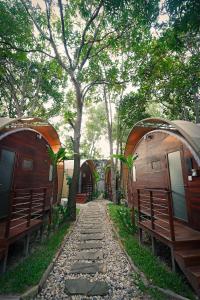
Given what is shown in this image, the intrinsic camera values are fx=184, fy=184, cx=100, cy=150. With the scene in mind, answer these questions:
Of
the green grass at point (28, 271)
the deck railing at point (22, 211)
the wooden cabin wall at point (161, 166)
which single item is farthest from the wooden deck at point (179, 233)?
the deck railing at point (22, 211)

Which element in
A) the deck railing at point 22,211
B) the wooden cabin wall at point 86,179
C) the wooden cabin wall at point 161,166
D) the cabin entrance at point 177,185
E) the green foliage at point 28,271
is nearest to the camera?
the green foliage at point 28,271

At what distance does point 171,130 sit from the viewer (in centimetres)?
675

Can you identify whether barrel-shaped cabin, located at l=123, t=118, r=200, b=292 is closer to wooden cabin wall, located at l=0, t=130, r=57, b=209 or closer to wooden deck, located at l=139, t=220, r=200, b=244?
wooden deck, located at l=139, t=220, r=200, b=244

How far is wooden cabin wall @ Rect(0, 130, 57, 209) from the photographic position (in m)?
6.98

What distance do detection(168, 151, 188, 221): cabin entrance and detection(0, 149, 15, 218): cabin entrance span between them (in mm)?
5974

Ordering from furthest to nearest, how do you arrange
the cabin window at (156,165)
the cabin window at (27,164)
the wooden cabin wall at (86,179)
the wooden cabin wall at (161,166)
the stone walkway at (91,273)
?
the wooden cabin wall at (86,179) < the cabin window at (156,165) < the cabin window at (27,164) < the wooden cabin wall at (161,166) < the stone walkway at (91,273)

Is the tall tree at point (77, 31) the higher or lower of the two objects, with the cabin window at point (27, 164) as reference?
higher

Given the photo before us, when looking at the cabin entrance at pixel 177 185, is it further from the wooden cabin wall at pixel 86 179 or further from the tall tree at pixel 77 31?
the wooden cabin wall at pixel 86 179

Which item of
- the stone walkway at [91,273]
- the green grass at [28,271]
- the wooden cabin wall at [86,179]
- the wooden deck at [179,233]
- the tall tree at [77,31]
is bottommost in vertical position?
the stone walkway at [91,273]

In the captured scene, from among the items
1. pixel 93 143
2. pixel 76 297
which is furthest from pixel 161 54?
pixel 93 143

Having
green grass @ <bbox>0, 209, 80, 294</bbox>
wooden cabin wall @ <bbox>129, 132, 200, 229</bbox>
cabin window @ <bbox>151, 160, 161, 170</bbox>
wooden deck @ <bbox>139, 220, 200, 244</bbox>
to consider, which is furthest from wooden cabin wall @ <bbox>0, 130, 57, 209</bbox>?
cabin window @ <bbox>151, 160, 161, 170</bbox>

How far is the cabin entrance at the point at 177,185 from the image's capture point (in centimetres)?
619

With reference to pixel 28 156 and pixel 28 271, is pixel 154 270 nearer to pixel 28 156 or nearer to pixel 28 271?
pixel 28 271

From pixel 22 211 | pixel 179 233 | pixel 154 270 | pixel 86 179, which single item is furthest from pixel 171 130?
pixel 86 179
